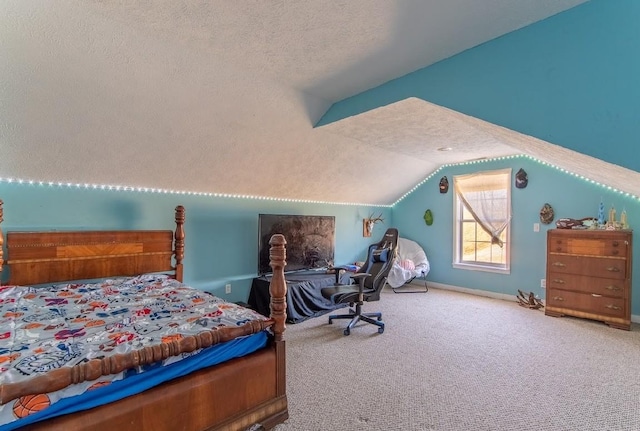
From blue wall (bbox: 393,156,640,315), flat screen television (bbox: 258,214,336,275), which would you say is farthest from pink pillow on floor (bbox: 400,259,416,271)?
flat screen television (bbox: 258,214,336,275)

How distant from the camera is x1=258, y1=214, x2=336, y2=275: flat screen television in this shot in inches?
171

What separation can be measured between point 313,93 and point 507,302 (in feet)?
13.8

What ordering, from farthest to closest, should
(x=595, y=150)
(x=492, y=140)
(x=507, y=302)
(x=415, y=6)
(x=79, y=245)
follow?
(x=507, y=302), (x=492, y=140), (x=79, y=245), (x=595, y=150), (x=415, y=6)

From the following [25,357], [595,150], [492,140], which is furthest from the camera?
[492,140]

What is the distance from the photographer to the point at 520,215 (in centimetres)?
500

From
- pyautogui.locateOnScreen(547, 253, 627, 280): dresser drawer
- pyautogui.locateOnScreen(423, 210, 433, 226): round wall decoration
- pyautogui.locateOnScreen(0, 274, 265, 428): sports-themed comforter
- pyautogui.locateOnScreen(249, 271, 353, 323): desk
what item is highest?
pyautogui.locateOnScreen(423, 210, 433, 226): round wall decoration

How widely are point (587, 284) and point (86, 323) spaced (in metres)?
5.07

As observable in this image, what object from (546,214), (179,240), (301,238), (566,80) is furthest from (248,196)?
(546,214)

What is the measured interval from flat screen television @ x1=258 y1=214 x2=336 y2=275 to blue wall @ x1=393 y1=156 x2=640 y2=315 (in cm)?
210

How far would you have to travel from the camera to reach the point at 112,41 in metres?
2.29

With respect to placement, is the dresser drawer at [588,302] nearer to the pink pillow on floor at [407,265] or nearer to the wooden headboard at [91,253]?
the pink pillow on floor at [407,265]

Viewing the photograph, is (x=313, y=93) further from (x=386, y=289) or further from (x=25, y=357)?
(x=386, y=289)

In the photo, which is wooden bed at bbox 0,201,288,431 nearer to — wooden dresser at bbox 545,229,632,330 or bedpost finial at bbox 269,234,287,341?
bedpost finial at bbox 269,234,287,341

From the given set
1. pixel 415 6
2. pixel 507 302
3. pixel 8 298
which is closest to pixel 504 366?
pixel 507 302
